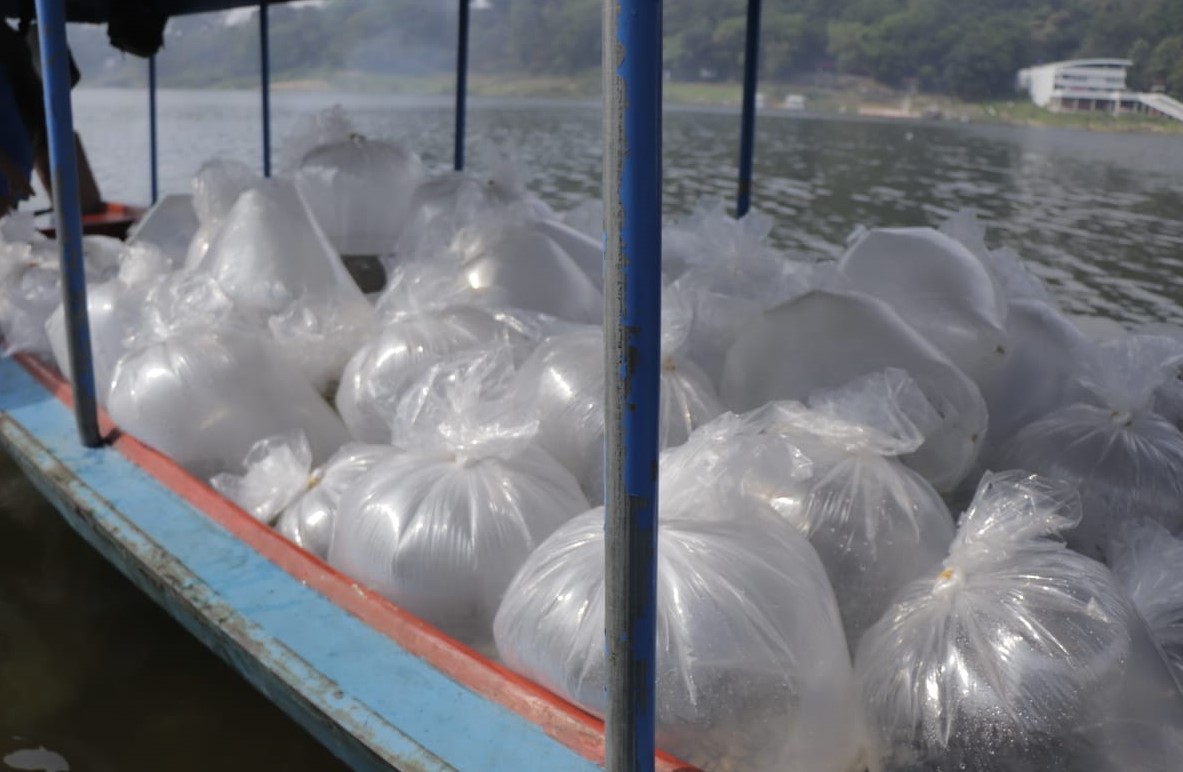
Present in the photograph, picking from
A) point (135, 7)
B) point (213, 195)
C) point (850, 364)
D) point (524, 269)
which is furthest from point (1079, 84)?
point (850, 364)

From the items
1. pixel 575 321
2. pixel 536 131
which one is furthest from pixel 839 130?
pixel 575 321

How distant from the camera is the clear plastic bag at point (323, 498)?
229 cm

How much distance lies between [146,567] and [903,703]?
66.8 inches

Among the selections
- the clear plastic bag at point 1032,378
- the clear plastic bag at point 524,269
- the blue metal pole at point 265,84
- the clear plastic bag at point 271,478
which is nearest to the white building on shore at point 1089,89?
the clear plastic bag at point 1032,378

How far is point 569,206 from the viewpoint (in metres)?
14.3

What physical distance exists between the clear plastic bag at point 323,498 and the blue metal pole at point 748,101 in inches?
73.7

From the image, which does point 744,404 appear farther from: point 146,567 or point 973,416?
point 146,567

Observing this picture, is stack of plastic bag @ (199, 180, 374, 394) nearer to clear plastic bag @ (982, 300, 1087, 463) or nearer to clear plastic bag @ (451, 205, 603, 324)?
clear plastic bag @ (451, 205, 603, 324)

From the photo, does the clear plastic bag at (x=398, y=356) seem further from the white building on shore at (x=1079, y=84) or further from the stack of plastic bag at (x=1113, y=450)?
the white building on shore at (x=1079, y=84)

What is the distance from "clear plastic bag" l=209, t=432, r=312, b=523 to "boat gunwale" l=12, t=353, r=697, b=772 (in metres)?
0.07

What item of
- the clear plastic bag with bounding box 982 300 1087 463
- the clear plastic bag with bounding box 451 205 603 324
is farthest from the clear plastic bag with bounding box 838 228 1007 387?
the clear plastic bag with bounding box 451 205 603 324

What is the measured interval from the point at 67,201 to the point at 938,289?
2270 mm

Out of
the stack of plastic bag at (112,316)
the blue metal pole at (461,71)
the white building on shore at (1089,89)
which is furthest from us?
the white building on shore at (1089,89)

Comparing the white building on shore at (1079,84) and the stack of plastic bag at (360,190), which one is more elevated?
the white building on shore at (1079,84)
